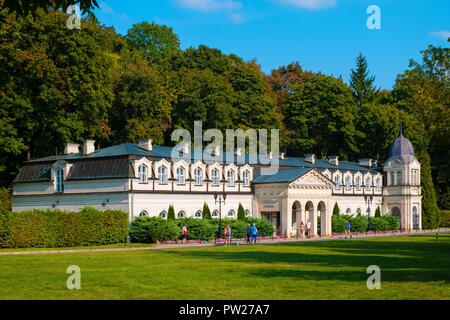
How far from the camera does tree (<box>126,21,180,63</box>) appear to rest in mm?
95688

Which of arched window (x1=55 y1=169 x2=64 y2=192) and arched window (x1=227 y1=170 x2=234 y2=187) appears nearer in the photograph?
arched window (x1=55 y1=169 x2=64 y2=192)

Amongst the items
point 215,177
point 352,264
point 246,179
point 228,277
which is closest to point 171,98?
point 246,179

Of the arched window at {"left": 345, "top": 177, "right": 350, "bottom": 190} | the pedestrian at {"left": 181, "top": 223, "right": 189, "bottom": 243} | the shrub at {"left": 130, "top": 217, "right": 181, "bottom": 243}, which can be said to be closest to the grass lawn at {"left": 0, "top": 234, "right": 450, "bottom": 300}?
the shrub at {"left": 130, "top": 217, "right": 181, "bottom": 243}

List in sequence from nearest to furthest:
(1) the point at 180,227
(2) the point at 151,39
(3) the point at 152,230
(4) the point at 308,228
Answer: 1. (3) the point at 152,230
2. (1) the point at 180,227
3. (4) the point at 308,228
4. (2) the point at 151,39

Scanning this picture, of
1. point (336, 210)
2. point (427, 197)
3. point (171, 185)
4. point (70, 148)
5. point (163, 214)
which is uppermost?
point (70, 148)

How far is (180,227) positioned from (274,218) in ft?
48.7

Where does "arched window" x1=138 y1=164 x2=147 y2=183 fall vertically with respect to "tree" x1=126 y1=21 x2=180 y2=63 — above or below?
below

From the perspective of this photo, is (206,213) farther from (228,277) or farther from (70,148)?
(228,277)

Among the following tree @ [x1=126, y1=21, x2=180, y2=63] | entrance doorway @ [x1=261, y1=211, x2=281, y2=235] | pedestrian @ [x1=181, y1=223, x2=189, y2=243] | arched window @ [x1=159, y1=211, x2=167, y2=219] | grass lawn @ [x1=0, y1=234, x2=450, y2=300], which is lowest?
grass lawn @ [x1=0, y1=234, x2=450, y2=300]

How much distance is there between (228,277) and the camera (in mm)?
23344

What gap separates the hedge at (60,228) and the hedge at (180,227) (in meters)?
1.35

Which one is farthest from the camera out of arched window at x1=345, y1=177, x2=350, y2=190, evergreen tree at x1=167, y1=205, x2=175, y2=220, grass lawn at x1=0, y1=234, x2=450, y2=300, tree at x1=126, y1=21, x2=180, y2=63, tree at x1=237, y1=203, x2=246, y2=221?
tree at x1=126, y1=21, x2=180, y2=63

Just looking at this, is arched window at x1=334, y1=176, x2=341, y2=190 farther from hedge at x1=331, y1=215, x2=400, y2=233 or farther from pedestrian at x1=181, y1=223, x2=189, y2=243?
pedestrian at x1=181, y1=223, x2=189, y2=243

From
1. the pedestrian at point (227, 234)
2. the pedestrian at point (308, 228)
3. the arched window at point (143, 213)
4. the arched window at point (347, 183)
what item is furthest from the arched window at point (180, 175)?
the arched window at point (347, 183)
